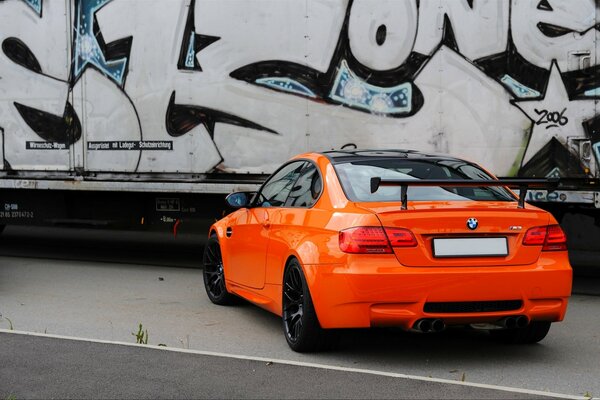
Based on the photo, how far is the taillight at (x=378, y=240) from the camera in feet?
18.6

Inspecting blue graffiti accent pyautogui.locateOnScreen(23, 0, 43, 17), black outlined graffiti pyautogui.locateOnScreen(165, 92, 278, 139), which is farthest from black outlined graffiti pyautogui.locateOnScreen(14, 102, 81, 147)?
black outlined graffiti pyautogui.locateOnScreen(165, 92, 278, 139)

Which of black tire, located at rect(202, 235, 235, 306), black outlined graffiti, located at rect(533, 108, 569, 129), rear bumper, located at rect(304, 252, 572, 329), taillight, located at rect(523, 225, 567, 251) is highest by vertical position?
black outlined graffiti, located at rect(533, 108, 569, 129)

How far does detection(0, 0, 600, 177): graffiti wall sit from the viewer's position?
900cm

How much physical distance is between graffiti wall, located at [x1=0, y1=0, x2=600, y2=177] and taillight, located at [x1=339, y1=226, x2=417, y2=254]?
3.81 m

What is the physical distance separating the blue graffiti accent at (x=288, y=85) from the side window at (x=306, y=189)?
3241 mm

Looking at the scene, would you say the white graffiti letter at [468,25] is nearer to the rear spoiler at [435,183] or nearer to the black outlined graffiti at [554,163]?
the black outlined graffiti at [554,163]

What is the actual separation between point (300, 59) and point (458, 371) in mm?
5246

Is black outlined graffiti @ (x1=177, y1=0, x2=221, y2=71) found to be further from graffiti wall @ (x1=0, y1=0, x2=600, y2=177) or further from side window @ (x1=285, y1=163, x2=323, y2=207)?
Result: side window @ (x1=285, y1=163, x2=323, y2=207)

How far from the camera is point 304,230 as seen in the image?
6.25m

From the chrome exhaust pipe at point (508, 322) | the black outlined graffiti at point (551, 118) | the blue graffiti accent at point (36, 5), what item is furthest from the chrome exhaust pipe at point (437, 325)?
the blue graffiti accent at point (36, 5)

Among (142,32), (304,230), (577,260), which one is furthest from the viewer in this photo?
→ (577,260)

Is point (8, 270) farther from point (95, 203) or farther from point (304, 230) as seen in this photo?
point (304, 230)

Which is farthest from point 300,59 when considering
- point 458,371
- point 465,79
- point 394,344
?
point 458,371

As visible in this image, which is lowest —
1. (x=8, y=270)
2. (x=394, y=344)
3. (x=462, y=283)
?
(x=8, y=270)
